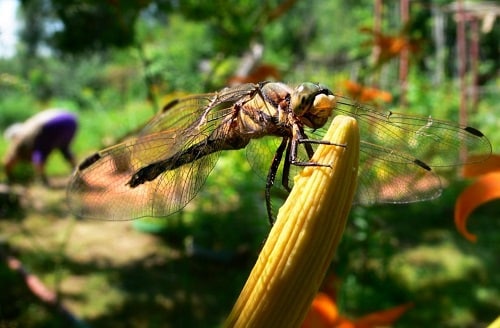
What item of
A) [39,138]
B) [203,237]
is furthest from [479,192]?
[39,138]

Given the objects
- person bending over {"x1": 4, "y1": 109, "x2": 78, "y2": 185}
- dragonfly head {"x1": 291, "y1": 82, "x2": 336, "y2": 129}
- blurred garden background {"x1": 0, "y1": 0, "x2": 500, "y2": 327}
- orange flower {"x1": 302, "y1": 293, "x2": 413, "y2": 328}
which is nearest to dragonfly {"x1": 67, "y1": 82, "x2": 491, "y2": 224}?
dragonfly head {"x1": 291, "y1": 82, "x2": 336, "y2": 129}

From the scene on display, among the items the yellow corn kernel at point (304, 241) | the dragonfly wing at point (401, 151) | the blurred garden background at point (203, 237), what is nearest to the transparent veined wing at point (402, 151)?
the dragonfly wing at point (401, 151)

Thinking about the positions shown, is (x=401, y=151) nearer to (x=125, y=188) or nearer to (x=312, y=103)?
(x=312, y=103)

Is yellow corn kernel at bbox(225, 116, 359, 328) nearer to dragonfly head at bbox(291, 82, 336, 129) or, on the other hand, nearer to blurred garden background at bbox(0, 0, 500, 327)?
dragonfly head at bbox(291, 82, 336, 129)

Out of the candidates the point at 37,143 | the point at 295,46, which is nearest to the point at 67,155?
the point at 37,143

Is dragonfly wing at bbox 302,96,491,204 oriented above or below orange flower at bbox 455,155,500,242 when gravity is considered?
above

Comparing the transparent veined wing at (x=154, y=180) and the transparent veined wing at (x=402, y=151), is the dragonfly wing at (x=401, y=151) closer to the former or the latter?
the transparent veined wing at (x=402, y=151)

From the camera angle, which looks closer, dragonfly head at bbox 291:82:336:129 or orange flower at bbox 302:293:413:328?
dragonfly head at bbox 291:82:336:129

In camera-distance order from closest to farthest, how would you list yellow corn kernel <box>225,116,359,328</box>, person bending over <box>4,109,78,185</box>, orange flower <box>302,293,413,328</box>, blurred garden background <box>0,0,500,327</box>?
yellow corn kernel <box>225,116,359,328</box>
orange flower <box>302,293,413,328</box>
blurred garden background <box>0,0,500,327</box>
person bending over <box>4,109,78,185</box>
